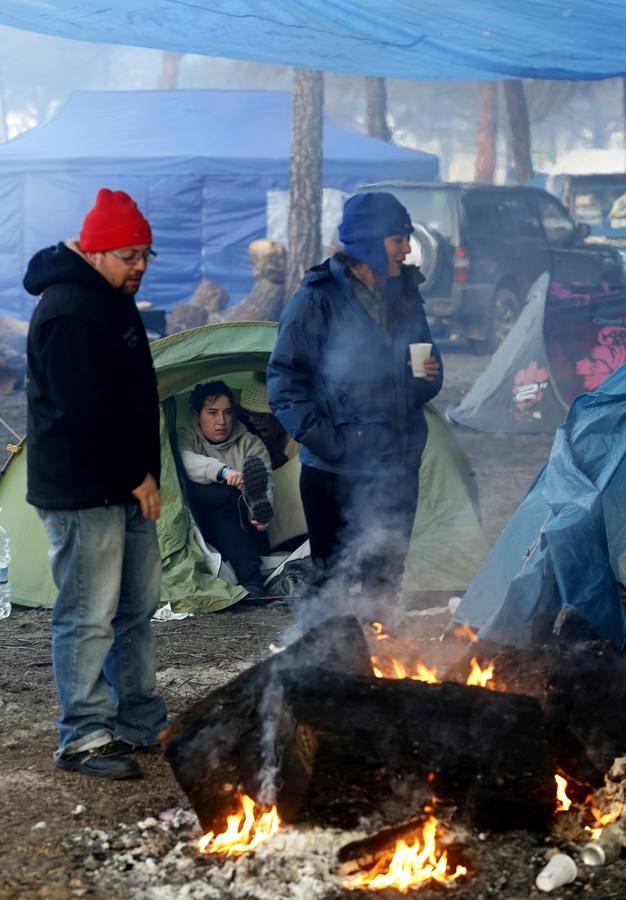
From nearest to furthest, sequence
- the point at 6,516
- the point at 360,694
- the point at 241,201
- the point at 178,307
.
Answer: the point at 360,694, the point at 6,516, the point at 178,307, the point at 241,201

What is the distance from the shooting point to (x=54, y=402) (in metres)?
3.89

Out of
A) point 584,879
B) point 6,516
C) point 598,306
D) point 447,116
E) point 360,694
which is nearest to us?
point 584,879

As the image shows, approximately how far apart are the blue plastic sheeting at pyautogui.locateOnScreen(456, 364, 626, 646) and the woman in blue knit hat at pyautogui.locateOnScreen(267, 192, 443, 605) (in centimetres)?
68

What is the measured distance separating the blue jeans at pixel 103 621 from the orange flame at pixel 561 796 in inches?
60.4

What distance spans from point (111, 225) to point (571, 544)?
2.27 metres

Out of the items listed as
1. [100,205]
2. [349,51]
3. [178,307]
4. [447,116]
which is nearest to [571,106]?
[447,116]

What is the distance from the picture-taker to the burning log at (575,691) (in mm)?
3730

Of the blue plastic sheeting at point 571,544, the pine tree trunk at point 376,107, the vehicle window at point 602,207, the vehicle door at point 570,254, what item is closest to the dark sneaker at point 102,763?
the blue plastic sheeting at point 571,544

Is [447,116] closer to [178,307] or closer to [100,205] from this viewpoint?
[178,307]

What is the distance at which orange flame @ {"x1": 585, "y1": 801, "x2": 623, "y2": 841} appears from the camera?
11.5ft

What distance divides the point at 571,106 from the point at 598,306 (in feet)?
135

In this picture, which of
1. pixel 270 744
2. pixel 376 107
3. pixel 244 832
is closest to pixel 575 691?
pixel 270 744

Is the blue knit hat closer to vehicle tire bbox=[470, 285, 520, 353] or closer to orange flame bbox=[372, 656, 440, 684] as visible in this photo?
orange flame bbox=[372, 656, 440, 684]

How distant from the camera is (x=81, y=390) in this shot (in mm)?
3852
